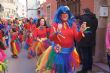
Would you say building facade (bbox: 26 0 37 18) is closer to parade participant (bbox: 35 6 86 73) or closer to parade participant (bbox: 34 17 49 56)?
parade participant (bbox: 34 17 49 56)

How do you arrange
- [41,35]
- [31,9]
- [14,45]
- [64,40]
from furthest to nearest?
1. [31,9]
2. [14,45]
3. [41,35]
4. [64,40]

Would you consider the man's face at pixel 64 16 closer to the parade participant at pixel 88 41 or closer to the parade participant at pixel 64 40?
the parade participant at pixel 64 40

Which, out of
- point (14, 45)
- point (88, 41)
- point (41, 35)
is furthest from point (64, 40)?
point (14, 45)

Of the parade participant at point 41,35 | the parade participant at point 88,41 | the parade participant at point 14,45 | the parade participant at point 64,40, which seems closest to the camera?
the parade participant at point 64,40

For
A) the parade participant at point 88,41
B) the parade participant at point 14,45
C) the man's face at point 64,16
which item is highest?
the man's face at point 64,16

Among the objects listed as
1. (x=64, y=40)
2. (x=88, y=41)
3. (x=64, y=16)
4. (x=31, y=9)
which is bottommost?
(x=88, y=41)

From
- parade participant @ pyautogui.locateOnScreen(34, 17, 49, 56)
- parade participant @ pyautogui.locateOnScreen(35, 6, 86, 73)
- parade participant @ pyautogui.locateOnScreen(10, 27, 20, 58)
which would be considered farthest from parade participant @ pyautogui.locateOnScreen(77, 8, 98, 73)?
parade participant @ pyautogui.locateOnScreen(10, 27, 20, 58)

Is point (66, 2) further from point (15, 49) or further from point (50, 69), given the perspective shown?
point (50, 69)

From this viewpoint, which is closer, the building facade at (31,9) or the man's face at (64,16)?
the man's face at (64,16)

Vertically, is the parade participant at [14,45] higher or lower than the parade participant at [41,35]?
lower

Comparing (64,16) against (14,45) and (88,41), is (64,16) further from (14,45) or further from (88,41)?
(14,45)

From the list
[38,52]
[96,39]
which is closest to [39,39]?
[38,52]

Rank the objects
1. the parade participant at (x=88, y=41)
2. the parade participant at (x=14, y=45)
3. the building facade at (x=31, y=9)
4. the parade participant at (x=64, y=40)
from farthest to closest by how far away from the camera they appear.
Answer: the building facade at (x=31, y=9) < the parade participant at (x=14, y=45) < the parade participant at (x=88, y=41) < the parade participant at (x=64, y=40)

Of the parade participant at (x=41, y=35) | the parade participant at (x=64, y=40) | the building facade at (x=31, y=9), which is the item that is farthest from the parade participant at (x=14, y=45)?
the building facade at (x=31, y=9)
